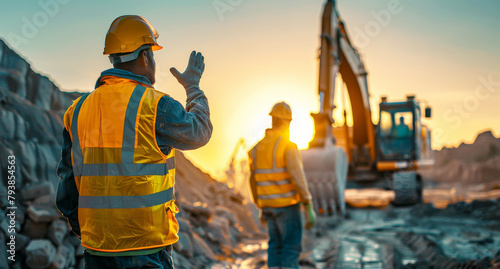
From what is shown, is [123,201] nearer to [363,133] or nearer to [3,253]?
[3,253]

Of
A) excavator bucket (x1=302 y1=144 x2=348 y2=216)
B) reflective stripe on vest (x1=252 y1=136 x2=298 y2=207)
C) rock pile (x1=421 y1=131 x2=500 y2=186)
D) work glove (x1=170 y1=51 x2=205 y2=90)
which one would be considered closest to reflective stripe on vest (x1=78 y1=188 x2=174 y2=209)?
work glove (x1=170 y1=51 x2=205 y2=90)

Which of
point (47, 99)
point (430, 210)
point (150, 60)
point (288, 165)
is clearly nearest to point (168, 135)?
point (150, 60)

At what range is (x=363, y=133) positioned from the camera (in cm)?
1247

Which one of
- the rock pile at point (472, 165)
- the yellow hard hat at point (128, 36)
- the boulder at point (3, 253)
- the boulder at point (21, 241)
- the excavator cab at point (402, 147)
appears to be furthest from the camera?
the rock pile at point (472, 165)

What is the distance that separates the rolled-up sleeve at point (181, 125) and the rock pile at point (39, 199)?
10.1 feet

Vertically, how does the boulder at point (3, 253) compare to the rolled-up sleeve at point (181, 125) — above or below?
below

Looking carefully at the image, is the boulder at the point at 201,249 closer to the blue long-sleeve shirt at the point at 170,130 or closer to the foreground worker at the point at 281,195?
the foreground worker at the point at 281,195

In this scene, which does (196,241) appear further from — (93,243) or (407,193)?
(407,193)

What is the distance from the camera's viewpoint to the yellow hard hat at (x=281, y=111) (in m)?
4.30

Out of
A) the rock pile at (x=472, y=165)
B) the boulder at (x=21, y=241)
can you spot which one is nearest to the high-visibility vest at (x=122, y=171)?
the boulder at (x=21, y=241)

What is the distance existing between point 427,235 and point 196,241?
13.3 ft

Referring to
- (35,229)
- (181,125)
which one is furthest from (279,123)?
(35,229)

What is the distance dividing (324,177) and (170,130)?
7.28 m

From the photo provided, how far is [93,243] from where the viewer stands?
180cm
